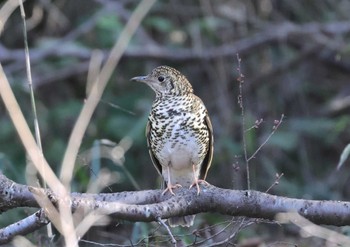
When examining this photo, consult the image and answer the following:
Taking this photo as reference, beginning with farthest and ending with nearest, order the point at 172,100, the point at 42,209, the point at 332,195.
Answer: the point at 332,195, the point at 172,100, the point at 42,209

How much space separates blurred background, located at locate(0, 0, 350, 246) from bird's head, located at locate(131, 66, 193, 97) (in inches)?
85.5

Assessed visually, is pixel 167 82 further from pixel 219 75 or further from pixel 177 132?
pixel 219 75

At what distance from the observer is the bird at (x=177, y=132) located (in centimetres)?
516

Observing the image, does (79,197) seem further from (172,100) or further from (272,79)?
(272,79)

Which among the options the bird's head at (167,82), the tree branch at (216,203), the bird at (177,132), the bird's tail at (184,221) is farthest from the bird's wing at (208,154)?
the tree branch at (216,203)

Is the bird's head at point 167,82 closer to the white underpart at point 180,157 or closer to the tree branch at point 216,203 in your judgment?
the white underpart at point 180,157

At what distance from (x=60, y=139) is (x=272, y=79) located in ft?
6.67

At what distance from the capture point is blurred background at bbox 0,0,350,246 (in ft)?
26.8

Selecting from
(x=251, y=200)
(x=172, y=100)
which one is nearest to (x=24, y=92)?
(x=172, y=100)

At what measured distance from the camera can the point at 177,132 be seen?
5.14m

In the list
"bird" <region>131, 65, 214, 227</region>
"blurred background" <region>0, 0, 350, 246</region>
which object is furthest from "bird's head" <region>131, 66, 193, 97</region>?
"blurred background" <region>0, 0, 350, 246</region>

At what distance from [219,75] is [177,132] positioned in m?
3.71

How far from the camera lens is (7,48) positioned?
939 cm

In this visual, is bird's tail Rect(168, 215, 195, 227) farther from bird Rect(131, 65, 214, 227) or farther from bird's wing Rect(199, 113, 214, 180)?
bird's wing Rect(199, 113, 214, 180)
